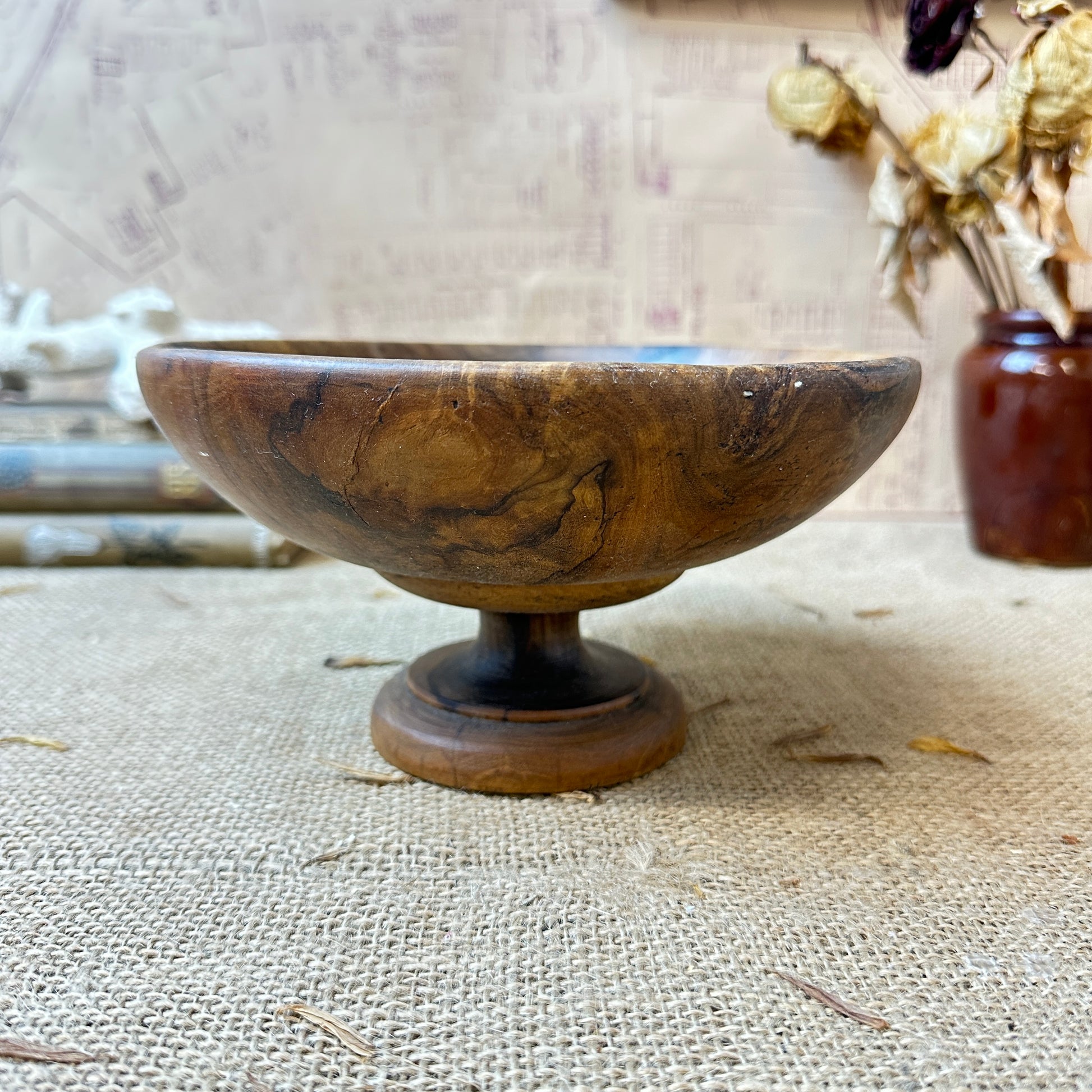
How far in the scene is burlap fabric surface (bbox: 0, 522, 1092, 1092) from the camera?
43cm

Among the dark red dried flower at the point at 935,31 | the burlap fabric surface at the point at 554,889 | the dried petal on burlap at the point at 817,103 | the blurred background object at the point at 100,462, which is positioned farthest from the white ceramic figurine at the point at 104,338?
the dark red dried flower at the point at 935,31

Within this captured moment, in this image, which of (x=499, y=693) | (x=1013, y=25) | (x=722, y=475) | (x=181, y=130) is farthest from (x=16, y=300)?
(x=1013, y=25)

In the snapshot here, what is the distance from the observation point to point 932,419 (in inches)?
66.1

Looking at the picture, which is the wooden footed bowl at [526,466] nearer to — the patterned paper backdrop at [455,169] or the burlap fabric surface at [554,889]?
the burlap fabric surface at [554,889]

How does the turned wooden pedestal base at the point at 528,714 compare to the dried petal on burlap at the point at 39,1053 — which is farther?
the turned wooden pedestal base at the point at 528,714

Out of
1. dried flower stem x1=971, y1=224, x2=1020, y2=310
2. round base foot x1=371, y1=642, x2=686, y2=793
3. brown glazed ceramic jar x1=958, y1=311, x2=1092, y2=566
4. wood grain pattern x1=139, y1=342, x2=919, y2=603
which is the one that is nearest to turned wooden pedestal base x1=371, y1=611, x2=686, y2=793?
round base foot x1=371, y1=642, x2=686, y2=793

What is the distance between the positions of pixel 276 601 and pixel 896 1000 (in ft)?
2.93

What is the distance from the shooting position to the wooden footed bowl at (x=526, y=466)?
0.50 metres

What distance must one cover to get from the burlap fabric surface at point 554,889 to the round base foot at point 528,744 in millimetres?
17

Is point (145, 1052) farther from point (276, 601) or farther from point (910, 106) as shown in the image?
point (910, 106)

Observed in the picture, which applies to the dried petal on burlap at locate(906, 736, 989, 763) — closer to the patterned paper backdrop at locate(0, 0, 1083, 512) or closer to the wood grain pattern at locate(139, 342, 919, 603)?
the wood grain pattern at locate(139, 342, 919, 603)

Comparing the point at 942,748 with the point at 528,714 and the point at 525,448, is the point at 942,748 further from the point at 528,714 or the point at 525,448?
the point at 525,448

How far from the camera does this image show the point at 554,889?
556mm

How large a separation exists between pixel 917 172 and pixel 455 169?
2.33ft
